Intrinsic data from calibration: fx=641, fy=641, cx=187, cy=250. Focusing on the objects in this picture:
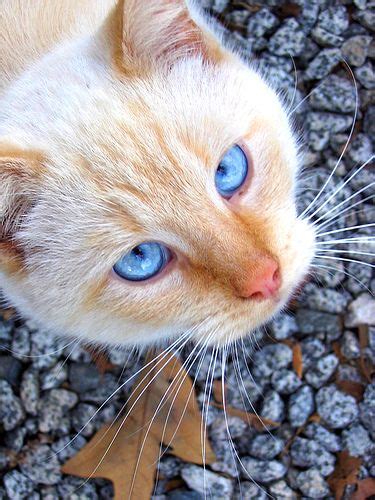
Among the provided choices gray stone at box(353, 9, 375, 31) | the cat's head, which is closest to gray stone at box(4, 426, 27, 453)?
the cat's head

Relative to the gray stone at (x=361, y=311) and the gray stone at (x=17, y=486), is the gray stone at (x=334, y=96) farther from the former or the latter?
the gray stone at (x=17, y=486)

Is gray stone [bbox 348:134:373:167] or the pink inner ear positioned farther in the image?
gray stone [bbox 348:134:373:167]

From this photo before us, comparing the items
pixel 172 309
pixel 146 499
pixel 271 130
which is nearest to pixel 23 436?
pixel 146 499

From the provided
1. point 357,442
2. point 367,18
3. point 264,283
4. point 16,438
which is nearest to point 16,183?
point 264,283

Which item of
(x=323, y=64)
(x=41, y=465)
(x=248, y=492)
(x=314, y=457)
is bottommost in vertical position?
(x=41, y=465)

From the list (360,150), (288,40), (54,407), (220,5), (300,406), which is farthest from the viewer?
(220,5)

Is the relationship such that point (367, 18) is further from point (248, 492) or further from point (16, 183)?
point (248, 492)

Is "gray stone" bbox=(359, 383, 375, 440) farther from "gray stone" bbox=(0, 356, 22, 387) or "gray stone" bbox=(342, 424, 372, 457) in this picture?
"gray stone" bbox=(0, 356, 22, 387)
